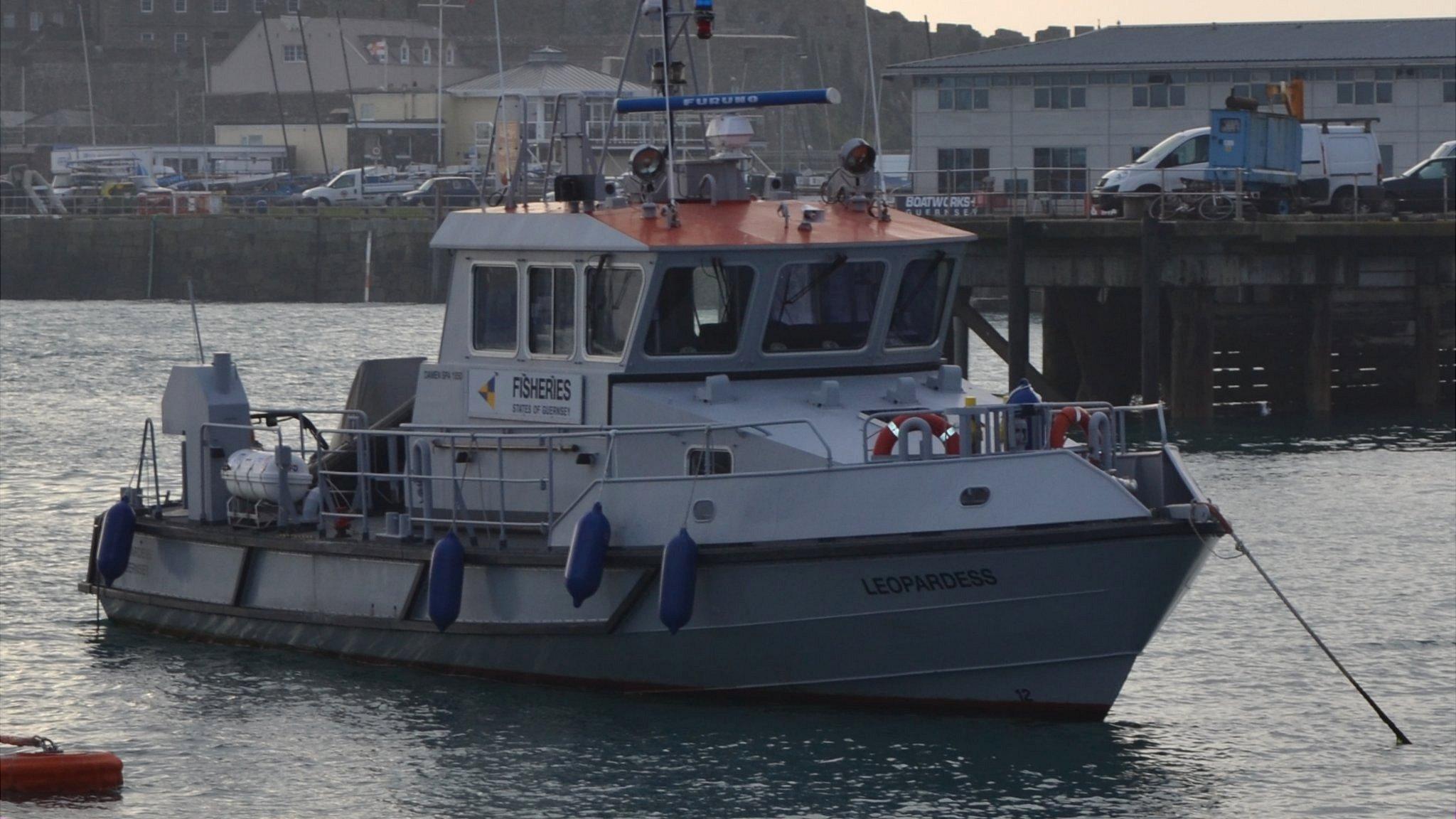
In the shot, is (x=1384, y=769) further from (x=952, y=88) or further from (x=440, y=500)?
(x=952, y=88)

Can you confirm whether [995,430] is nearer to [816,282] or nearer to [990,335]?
[816,282]

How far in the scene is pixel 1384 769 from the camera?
38.7ft

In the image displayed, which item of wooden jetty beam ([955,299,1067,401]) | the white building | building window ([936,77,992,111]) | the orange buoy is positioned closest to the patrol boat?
the orange buoy

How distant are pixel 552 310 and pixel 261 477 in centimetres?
250

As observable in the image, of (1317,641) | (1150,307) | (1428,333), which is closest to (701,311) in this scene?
(1317,641)

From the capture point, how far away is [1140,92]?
156ft

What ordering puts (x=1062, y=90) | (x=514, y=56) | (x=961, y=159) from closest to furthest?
(x=1062, y=90)
(x=961, y=159)
(x=514, y=56)

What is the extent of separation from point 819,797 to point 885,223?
12.3 feet

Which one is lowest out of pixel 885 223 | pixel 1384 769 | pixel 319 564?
pixel 1384 769

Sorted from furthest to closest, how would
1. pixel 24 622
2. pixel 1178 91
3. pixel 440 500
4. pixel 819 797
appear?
1. pixel 1178 91
2. pixel 24 622
3. pixel 440 500
4. pixel 819 797

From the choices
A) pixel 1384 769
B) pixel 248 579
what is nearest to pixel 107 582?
pixel 248 579

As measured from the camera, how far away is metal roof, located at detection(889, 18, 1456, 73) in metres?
47.1

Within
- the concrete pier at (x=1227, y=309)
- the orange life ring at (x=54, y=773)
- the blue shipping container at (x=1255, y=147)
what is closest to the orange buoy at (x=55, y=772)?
the orange life ring at (x=54, y=773)

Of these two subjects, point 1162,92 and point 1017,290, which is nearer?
point 1017,290
